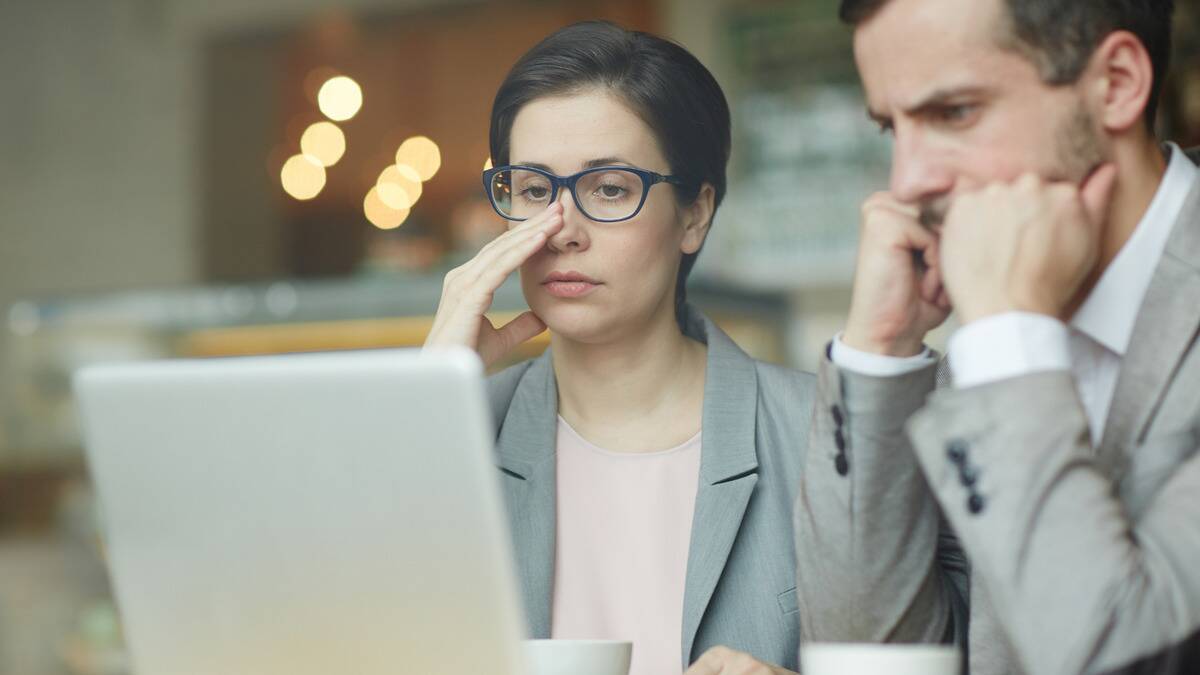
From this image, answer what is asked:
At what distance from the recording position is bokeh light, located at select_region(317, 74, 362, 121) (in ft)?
16.1

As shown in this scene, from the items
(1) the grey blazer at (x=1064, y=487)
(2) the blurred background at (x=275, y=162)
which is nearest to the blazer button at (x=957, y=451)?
(1) the grey blazer at (x=1064, y=487)

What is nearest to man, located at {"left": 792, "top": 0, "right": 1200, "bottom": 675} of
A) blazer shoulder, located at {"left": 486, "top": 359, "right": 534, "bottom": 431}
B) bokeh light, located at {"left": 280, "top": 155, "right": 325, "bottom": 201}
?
blazer shoulder, located at {"left": 486, "top": 359, "right": 534, "bottom": 431}

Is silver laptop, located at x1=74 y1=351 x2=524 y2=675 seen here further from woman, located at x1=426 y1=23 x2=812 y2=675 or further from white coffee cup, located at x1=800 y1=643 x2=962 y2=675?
woman, located at x1=426 y1=23 x2=812 y2=675

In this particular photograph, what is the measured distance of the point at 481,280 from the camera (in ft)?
4.75

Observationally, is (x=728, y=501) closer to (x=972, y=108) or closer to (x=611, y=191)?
(x=611, y=191)

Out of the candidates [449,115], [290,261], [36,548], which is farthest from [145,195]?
[36,548]

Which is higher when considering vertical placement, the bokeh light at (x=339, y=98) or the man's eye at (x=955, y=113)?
the bokeh light at (x=339, y=98)

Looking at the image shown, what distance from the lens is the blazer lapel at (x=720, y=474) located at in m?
1.36

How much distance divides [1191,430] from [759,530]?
50 cm

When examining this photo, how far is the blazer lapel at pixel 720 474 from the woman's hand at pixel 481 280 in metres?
0.26

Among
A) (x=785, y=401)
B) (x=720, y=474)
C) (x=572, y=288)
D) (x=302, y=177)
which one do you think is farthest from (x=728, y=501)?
(x=302, y=177)

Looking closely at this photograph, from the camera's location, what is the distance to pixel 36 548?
3.96 metres

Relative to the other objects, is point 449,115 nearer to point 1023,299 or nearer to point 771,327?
point 771,327

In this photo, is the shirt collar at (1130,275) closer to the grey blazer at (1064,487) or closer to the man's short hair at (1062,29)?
the grey blazer at (1064,487)
